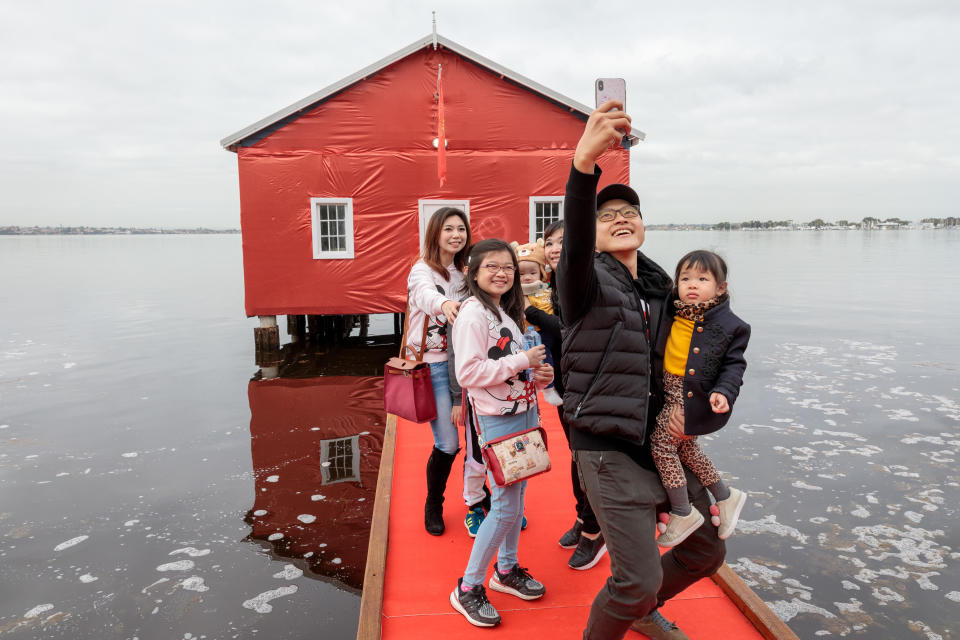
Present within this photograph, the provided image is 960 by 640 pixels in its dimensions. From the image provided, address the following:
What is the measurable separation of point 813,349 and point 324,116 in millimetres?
13912

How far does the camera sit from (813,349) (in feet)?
54.2

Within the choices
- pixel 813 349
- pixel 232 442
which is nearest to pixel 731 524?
pixel 232 442

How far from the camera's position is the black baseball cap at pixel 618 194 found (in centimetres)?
243

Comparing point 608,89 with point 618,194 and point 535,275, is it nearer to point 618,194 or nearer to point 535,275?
point 535,275

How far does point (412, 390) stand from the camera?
3727 millimetres

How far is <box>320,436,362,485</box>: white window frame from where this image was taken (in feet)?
24.6

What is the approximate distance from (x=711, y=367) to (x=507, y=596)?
5.59 feet

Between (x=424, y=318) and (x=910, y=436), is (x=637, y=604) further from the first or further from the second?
(x=910, y=436)

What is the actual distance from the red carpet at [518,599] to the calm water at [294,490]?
358 mm

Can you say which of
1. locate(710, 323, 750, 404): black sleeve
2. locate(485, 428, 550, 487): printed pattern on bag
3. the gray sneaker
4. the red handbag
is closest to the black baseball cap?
locate(710, 323, 750, 404): black sleeve

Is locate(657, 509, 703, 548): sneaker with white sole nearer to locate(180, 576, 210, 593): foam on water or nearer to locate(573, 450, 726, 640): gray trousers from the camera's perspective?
locate(573, 450, 726, 640): gray trousers

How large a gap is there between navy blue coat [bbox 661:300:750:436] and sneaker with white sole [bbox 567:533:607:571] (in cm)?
141

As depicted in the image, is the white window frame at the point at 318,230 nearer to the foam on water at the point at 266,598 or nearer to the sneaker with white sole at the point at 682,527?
the foam on water at the point at 266,598

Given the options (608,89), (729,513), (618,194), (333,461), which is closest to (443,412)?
(729,513)
